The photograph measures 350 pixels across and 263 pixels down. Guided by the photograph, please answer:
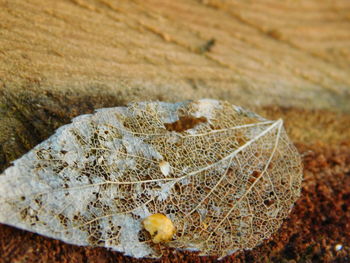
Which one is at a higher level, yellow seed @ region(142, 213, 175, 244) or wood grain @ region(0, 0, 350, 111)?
wood grain @ region(0, 0, 350, 111)

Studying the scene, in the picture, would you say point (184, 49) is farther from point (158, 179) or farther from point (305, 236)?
point (305, 236)

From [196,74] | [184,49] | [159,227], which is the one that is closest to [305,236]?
[159,227]

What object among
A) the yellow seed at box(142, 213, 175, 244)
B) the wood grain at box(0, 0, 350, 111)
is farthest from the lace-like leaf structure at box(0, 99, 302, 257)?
the wood grain at box(0, 0, 350, 111)

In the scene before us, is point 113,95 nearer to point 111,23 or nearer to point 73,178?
point 111,23

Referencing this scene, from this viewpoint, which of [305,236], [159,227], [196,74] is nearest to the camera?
[159,227]

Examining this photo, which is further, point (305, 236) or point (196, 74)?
point (196, 74)

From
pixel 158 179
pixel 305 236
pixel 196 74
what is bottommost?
pixel 305 236

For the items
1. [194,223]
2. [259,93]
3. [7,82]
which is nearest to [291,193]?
[194,223]

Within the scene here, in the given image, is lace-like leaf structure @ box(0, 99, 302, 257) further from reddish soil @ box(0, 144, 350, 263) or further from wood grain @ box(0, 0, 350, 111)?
wood grain @ box(0, 0, 350, 111)
